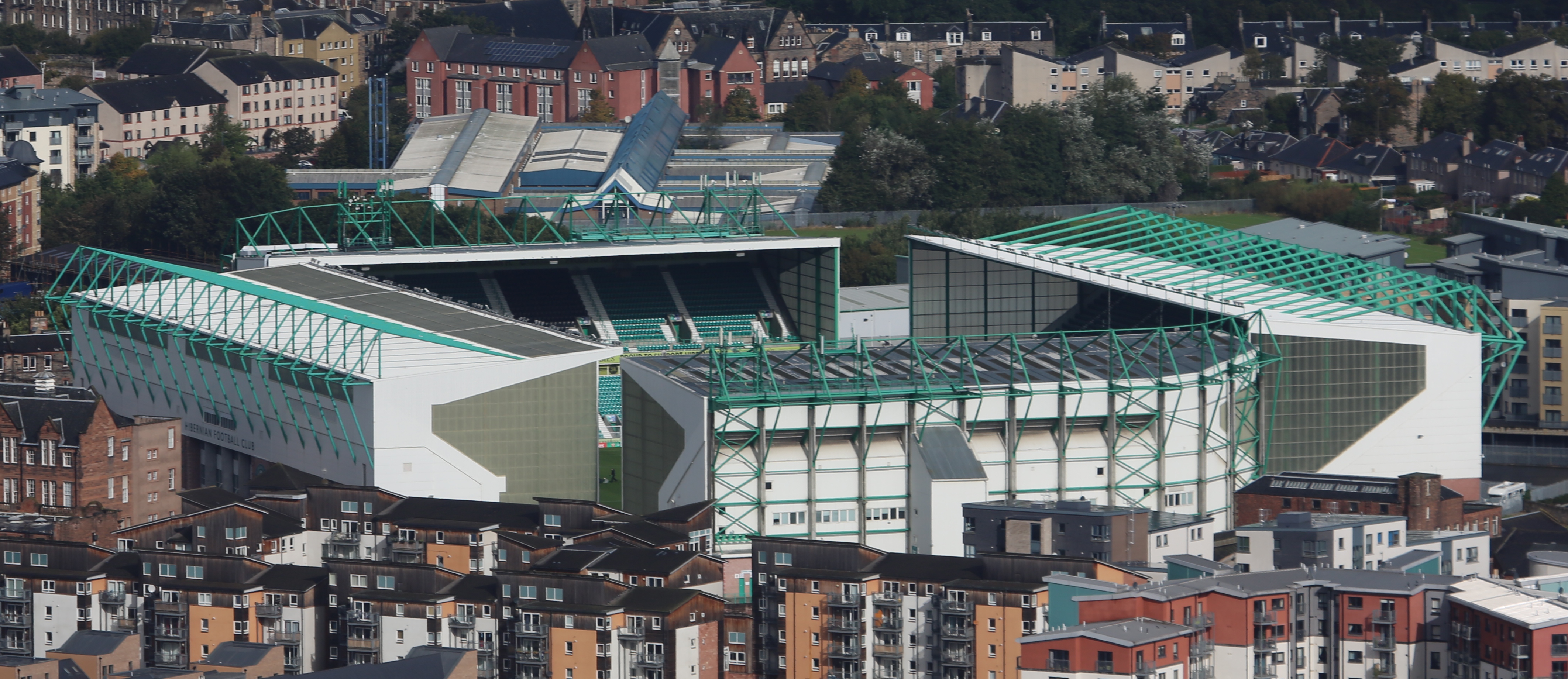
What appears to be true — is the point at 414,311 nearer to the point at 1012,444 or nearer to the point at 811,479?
the point at 811,479

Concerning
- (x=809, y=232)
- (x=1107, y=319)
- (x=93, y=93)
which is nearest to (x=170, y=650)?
(x=1107, y=319)

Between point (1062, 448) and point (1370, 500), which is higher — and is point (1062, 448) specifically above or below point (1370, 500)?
above

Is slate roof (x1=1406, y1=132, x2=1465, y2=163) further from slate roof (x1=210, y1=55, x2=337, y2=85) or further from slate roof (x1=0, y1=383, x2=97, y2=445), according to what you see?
slate roof (x1=0, y1=383, x2=97, y2=445)

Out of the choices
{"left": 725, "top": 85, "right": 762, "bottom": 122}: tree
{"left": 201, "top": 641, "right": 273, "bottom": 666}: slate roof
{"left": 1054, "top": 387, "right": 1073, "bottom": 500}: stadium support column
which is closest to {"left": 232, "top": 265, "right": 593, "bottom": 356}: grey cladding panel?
{"left": 1054, "top": 387, "right": 1073, "bottom": 500}: stadium support column

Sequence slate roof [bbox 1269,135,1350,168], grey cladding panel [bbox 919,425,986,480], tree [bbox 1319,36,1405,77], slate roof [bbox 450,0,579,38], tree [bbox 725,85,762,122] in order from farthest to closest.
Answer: slate roof [bbox 450,0,579,38], tree [bbox 1319,36,1405,77], tree [bbox 725,85,762,122], slate roof [bbox 1269,135,1350,168], grey cladding panel [bbox 919,425,986,480]

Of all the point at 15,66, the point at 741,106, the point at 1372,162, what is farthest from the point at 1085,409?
the point at 15,66

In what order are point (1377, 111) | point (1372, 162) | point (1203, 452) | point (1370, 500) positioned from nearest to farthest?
point (1370, 500), point (1203, 452), point (1372, 162), point (1377, 111)
